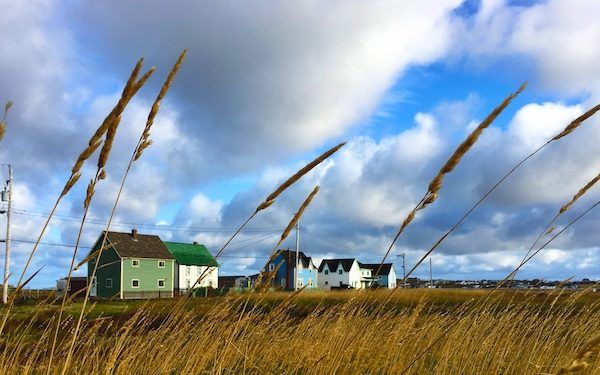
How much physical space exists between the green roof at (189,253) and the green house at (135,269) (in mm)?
5510

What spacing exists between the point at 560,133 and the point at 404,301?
2701cm

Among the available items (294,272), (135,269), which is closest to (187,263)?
(135,269)

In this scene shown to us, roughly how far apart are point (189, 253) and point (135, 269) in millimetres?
13241

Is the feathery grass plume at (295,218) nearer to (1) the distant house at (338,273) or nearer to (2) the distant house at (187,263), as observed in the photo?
(2) the distant house at (187,263)

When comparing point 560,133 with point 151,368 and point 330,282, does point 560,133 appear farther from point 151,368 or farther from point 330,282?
point 330,282

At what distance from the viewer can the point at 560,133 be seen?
2252 millimetres

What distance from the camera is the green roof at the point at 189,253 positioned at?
211ft

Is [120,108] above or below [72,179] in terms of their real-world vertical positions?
above

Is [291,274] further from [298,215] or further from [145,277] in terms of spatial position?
[298,215]

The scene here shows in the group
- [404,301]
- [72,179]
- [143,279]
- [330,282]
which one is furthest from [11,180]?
[330,282]

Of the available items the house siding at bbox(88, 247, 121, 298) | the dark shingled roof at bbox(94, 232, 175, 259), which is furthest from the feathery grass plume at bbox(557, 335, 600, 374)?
the dark shingled roof at bbox(94, 232, 175, 259)

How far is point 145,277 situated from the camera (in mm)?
54781

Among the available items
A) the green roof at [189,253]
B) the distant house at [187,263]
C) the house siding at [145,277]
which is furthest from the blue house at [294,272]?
the house siding at [145,277]

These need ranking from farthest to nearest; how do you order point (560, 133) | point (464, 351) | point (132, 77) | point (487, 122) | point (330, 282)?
point (330, 282)
point (464, 351)
point (560, 133)
point (487, 122)
point (132, 77)
